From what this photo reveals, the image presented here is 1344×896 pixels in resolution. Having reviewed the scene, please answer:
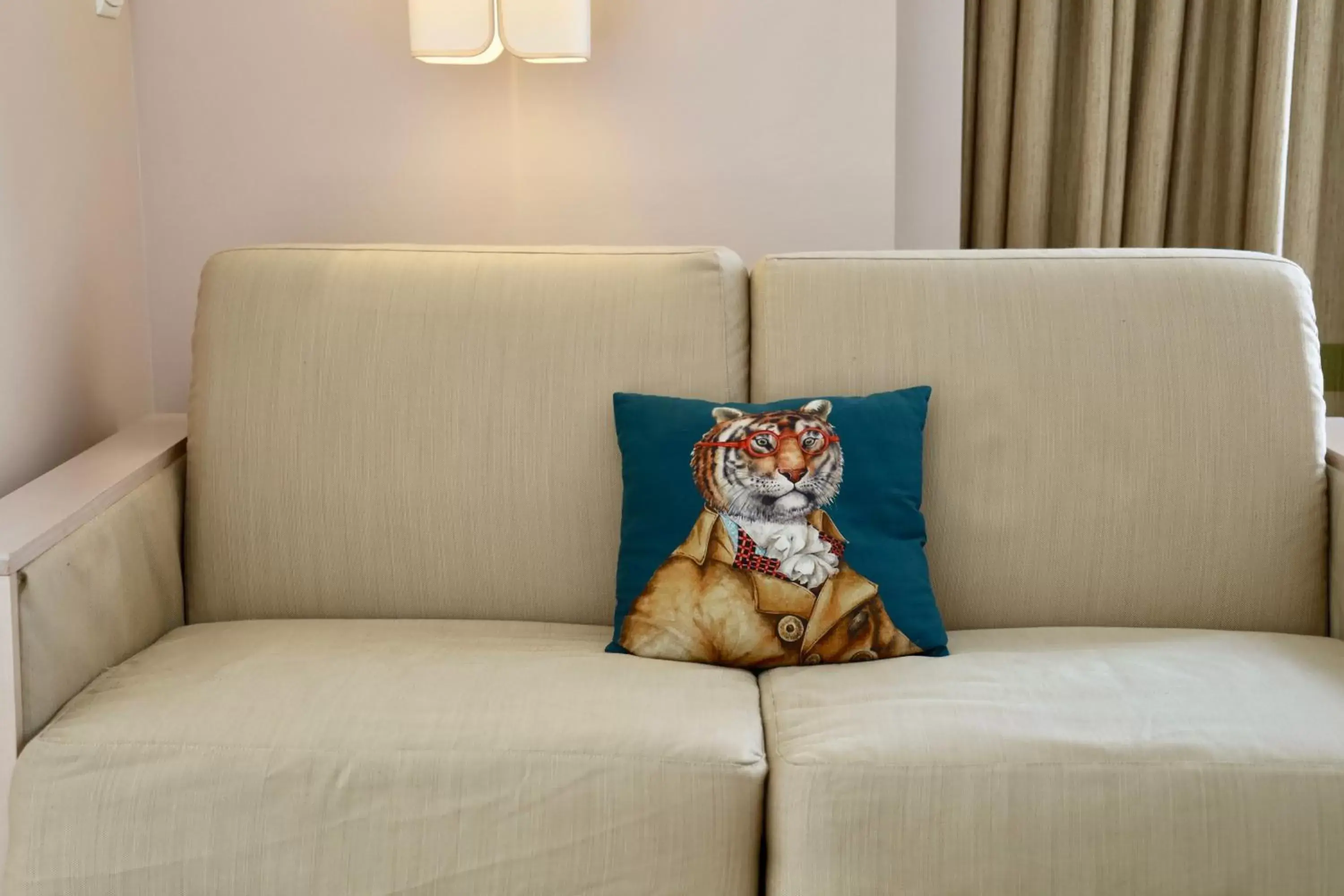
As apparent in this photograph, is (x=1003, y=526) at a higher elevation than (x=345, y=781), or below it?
higher

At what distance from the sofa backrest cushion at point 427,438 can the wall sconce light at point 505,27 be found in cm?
45

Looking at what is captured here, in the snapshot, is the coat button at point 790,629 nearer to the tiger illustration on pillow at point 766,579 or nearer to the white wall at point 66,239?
the tiger illustration on pillow at point 766,579

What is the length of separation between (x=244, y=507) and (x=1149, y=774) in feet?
4.10

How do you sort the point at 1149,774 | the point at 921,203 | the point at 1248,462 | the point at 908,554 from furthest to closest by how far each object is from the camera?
the point at 921,203
the point at 1248,462
the point at 908,554
the point at 1149,774

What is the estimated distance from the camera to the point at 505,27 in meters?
2.18

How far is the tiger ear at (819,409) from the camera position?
178 cm

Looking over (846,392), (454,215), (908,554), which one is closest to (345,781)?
(908,554)

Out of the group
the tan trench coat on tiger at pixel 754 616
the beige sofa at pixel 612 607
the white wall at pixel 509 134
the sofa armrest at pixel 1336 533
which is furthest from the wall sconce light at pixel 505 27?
the sofa armrest at pixel 1336 533

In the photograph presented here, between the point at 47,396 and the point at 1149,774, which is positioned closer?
the point at 1149,774

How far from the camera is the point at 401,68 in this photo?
235cm

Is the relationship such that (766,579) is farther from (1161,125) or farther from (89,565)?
(1161,125)

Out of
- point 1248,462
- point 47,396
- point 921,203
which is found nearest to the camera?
point 1248,462

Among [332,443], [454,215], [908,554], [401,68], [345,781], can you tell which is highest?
[401,68]

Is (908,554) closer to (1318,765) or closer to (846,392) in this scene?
(846,392)
